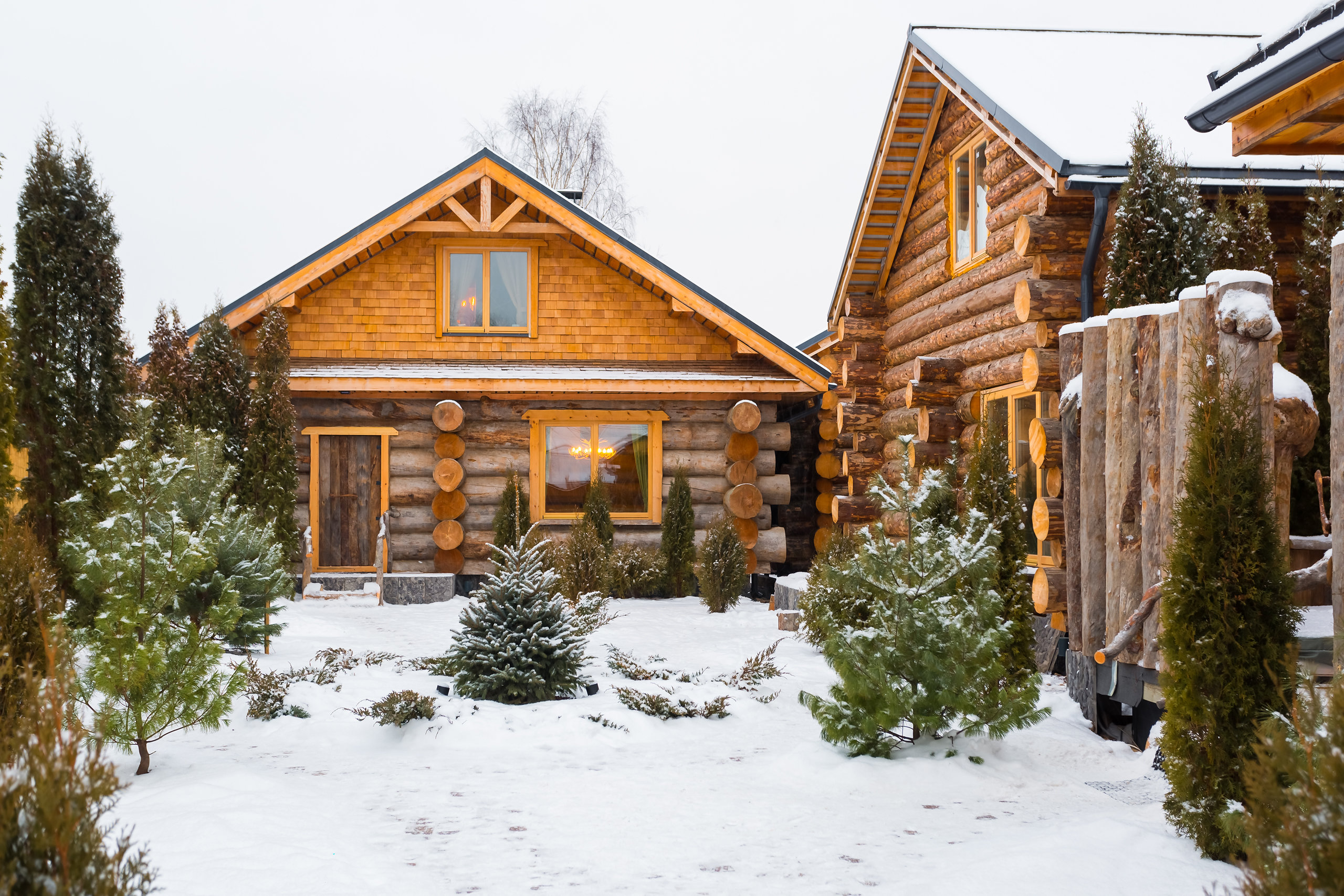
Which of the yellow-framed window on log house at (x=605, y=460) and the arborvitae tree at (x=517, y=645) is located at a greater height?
the yellow-framed window on log house at (x=605, y=460)

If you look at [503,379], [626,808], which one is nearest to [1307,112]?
[626,808]

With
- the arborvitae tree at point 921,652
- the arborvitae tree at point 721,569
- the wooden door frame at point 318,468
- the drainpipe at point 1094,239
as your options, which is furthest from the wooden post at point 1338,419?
the wooden door frame at point 318,468

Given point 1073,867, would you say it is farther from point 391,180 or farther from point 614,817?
point 391,180

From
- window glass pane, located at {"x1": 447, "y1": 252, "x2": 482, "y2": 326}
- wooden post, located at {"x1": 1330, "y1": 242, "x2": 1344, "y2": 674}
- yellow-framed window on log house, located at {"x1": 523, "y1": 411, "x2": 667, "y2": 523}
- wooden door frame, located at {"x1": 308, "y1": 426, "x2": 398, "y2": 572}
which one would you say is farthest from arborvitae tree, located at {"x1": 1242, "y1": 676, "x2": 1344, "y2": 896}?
window glass pane, located at {"x1": 447, "y1": 252, "x2": 482, "y2": 326}

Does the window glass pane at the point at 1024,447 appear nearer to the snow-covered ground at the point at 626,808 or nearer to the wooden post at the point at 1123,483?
the snow-covered ground at the point at 626,808

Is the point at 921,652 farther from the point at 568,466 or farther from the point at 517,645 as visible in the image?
the point at 568,466

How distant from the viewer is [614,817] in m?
5.07

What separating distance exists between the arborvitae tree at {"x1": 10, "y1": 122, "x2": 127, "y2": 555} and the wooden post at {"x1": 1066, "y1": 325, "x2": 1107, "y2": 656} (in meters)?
8.57

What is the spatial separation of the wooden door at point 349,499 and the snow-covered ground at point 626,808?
7.57 meters

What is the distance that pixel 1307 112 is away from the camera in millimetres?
4957

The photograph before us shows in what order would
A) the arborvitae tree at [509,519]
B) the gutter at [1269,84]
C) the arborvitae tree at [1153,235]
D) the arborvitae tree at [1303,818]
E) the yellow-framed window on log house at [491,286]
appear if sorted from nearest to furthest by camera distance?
the arborvitae tree at [1303,818], the gutter at [1269,84], the arborvitae tree at [1153,235], the arborvitae tree at [509,519], the yellow-framed window on log house at [491,286]

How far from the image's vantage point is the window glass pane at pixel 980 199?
37.2ft

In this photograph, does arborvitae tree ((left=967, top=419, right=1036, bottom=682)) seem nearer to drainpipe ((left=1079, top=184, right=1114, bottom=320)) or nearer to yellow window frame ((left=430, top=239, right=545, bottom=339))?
drainpipe ((left=1079, top=184, right=1114, bottom=320))

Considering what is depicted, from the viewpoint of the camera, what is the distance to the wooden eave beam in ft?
Result: 15.6
